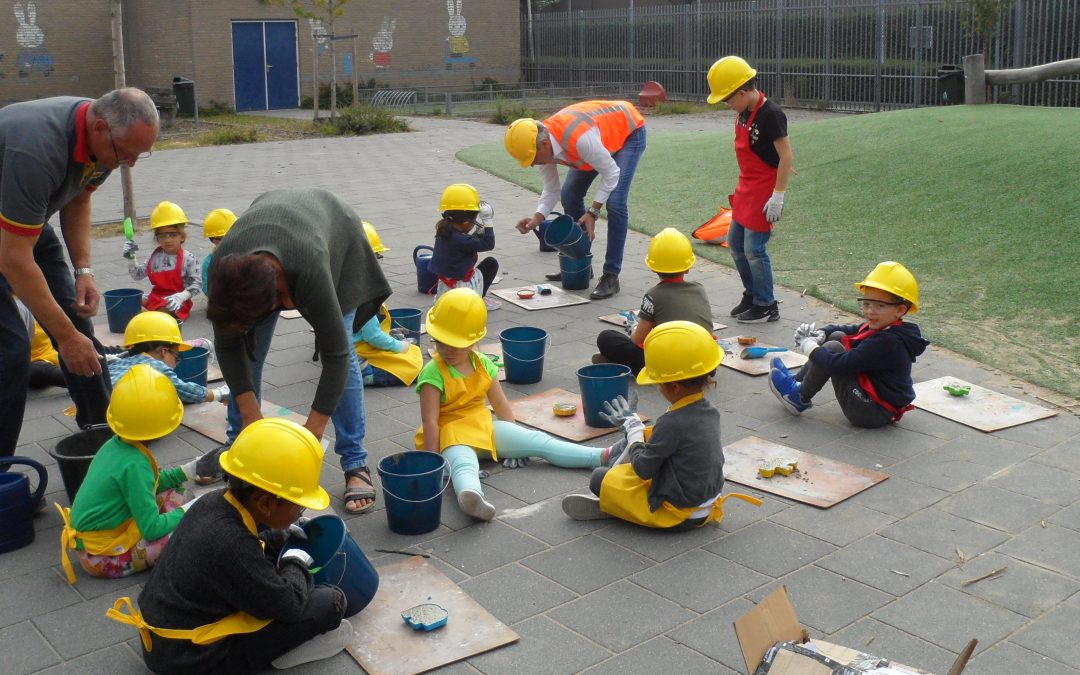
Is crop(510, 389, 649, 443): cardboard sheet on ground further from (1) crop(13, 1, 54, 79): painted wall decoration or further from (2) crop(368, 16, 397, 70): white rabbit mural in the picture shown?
(2) crop(368, 16, 397, 70): white rabbit mural

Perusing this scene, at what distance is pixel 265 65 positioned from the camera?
102ft

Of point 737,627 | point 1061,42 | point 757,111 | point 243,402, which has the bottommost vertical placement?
point 737,627

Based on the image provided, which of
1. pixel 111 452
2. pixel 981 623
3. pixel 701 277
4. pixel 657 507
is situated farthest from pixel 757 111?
pixel 111 452

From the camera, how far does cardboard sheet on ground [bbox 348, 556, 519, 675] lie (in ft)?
12.0

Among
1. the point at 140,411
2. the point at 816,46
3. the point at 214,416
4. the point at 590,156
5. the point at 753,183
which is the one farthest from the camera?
the point at 816,46

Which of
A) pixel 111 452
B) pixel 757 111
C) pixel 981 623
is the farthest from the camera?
pixel 757 111

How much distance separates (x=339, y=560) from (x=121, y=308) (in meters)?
4.99

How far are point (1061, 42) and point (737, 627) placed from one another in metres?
22.2

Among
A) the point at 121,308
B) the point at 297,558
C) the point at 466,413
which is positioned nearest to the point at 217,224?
the point at 121,308

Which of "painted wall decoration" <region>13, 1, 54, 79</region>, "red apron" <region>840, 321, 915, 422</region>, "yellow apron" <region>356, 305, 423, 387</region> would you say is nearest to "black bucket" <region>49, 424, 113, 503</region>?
"yellow apron" <region>356, 305, 423, 387</region>

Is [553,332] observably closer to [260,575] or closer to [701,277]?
[701,277]

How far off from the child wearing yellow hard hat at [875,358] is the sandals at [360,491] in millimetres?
2540

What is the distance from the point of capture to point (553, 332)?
26.2 ft

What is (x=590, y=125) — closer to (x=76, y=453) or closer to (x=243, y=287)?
(x=76, y=453)
